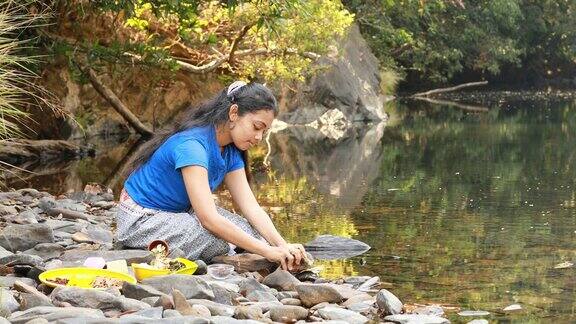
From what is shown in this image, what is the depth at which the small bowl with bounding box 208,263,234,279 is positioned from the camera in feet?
20.3

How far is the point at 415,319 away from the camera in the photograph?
534 cm

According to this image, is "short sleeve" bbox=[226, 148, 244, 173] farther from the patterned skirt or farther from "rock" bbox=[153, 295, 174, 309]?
"rock" bbox=[153, 295, 174, 309]

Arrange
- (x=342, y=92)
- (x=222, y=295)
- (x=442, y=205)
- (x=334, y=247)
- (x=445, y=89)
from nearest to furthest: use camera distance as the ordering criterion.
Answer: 1. (x=222, y=295)
2. (x=334, y=247)
3. (x=442, y=205)
4. (x=342, y=92)
5. (x=445, y=89)

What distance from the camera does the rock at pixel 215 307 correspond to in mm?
5054

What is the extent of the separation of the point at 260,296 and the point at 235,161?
1191mm

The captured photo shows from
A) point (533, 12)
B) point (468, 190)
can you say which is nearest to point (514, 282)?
point (468, 190)

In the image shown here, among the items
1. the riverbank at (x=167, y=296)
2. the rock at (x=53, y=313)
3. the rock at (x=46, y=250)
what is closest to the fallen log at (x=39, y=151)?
the riverbank at (x=167, y=296)

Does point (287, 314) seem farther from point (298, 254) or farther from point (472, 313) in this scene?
point (472, 313)

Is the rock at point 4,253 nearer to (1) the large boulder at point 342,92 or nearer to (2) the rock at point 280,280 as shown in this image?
(2) the rock at point 280,280

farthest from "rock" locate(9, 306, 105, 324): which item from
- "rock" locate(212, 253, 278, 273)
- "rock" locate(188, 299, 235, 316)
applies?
"rock" locate(212, 253, 278, 273)

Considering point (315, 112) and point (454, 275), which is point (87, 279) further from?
point (315, 112)

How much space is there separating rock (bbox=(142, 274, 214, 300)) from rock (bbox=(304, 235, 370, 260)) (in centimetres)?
219

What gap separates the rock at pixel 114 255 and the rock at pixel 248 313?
1143 millimetres

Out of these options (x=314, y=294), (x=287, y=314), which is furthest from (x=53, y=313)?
A: (x=314, y=294)
